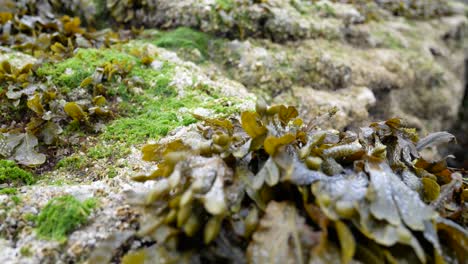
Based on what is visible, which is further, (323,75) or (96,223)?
(323,75)

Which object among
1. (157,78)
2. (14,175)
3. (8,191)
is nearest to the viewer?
(8,191)

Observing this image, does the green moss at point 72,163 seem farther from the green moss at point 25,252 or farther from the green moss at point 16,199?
the green moss at point 25,252

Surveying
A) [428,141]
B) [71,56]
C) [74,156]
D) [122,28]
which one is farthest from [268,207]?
[122,28]

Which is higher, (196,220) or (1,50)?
(196,220)

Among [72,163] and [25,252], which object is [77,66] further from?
[25,252]

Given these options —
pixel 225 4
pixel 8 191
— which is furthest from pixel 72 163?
pixel 225 4

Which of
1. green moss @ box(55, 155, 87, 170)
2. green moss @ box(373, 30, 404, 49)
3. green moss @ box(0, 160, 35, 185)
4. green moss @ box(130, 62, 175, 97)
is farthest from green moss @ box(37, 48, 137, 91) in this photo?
green moss @ box(373, 30, 404, 49)

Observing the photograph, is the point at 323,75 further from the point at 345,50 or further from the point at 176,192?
the point at 176,192
